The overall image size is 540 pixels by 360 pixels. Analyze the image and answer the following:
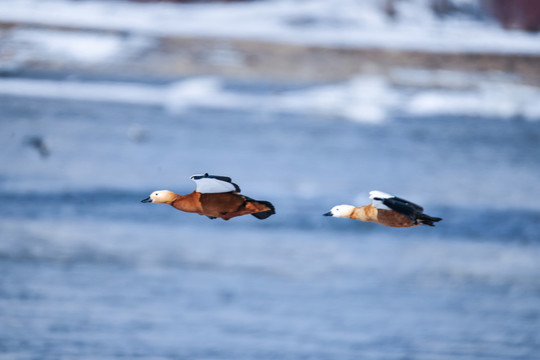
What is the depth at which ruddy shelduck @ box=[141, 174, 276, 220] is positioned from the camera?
112 millimetres

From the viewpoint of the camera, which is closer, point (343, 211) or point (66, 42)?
point (343, 211)

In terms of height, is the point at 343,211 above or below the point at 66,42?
below

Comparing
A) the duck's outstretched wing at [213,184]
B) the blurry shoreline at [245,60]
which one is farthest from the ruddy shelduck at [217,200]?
the blurry shoreline at [245,60]

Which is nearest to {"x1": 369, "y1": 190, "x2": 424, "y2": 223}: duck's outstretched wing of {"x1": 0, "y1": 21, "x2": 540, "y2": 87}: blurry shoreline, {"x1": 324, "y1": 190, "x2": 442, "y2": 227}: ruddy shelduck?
{"x1": 324, "y1": 190, "x2": 442, "y2": 227}: ruddy shelduck

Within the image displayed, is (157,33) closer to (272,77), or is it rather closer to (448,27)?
(272,77)

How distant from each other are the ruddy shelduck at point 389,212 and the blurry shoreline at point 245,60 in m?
0.48

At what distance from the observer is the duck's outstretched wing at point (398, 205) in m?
0.10

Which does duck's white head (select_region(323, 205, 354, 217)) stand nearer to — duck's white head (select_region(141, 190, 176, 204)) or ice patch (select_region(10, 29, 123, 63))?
duck's white head (select_region(141, 190, 176, 204))

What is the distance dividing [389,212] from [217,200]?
4 cm

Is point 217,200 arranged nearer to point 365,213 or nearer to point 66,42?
point 365,213

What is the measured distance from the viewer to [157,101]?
1.92 feet

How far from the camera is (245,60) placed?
0.60 m

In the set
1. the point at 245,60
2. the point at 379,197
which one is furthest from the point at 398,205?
the point at 245,60

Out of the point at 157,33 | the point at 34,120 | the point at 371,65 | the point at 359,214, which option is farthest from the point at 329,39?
the point at 359,214
